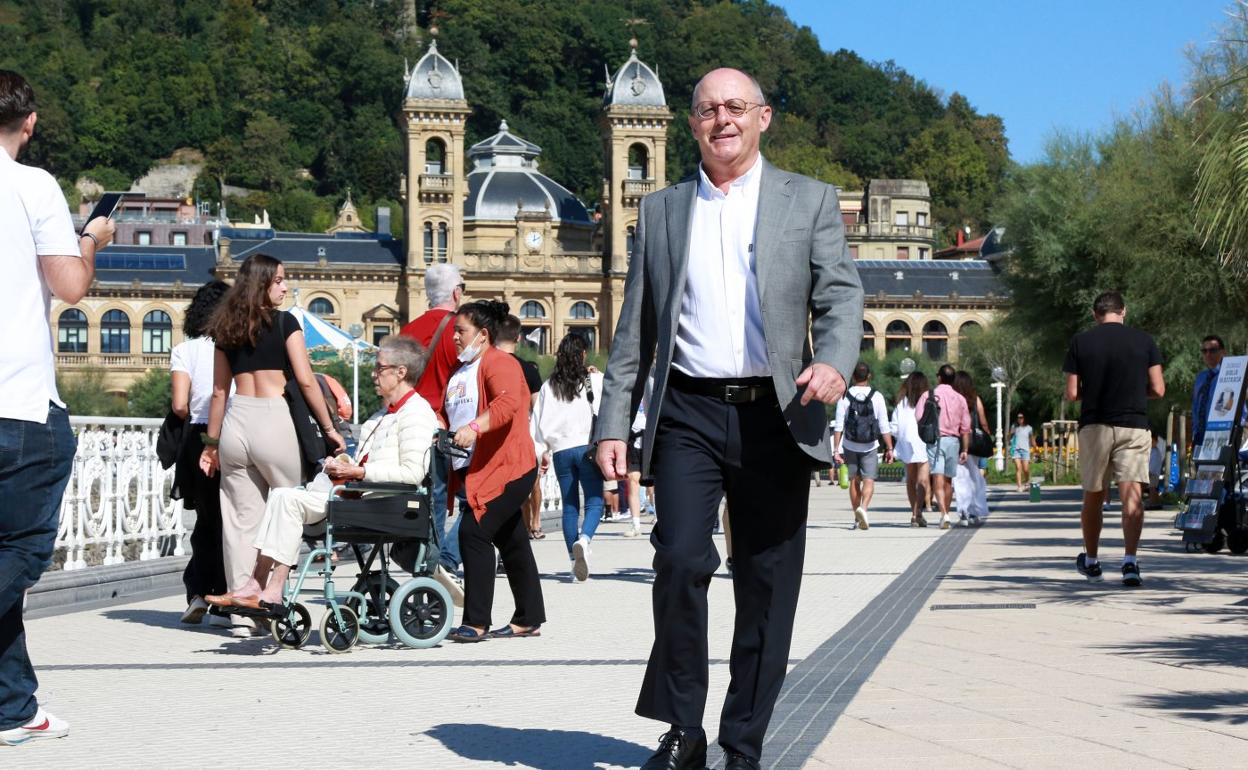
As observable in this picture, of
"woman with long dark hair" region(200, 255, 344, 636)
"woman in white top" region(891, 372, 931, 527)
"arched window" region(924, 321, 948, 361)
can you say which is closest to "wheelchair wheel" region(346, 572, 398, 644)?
"woman with long dark hair" region(200, 255, 344, 636)

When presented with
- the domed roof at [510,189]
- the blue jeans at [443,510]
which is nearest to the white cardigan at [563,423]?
the blue jeans at [443,510]

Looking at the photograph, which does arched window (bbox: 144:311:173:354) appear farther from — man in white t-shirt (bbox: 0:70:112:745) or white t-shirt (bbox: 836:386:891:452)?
man in white t-shirt (bbox: 0:70:112:745)

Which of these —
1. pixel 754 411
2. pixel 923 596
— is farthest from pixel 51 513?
pixel 923 596

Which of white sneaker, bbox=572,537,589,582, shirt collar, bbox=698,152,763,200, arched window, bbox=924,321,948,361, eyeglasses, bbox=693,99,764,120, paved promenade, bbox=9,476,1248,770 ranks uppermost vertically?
arched window, bbox=924,321,948,361

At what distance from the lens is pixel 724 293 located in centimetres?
580

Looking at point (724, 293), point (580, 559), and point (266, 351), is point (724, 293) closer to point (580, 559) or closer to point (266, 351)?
point (266, 351)

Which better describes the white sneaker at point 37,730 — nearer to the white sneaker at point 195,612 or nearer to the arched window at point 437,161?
the white sneaker at point 195,612

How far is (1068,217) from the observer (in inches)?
1324

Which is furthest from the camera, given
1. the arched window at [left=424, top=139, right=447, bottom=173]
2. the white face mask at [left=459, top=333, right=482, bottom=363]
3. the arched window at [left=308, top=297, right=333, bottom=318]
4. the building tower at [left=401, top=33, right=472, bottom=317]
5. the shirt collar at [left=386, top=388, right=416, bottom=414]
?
the arched window at [left=308, top=297, right=333, bottom=318]

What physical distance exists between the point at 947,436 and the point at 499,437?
12.7 m

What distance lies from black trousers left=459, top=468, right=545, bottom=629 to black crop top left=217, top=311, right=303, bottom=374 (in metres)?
1.26

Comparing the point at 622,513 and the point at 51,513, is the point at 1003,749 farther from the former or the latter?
the point at 622,513

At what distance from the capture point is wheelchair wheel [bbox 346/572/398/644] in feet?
31.5

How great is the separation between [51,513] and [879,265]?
119026mm
